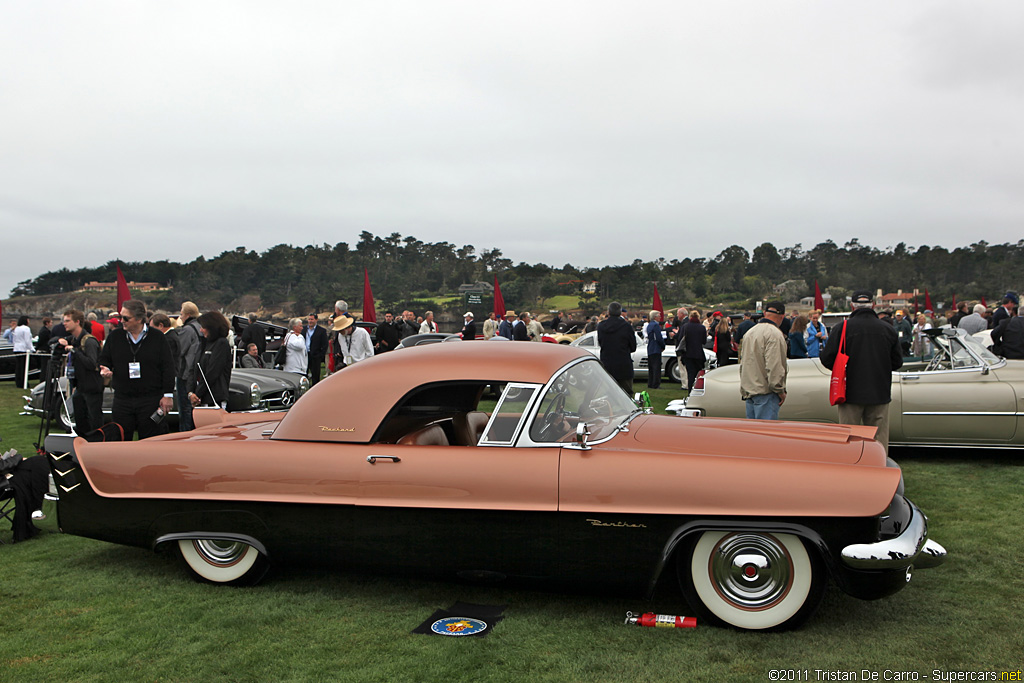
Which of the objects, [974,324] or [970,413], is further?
[974,324]

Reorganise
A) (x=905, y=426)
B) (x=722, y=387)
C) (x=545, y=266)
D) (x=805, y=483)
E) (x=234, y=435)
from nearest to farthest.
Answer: (x=805, y=483), (x=234, y=435), (x=905, y=426), (x=722, y=387), (x=545, y=266)

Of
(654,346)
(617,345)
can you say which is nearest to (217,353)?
(617,345)

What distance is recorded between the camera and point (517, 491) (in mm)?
3844

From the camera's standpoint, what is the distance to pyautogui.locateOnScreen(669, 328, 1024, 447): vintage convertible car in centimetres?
762

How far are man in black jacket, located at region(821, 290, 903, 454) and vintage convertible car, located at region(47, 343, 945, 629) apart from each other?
187 cm

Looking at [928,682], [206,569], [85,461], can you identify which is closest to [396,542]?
[206,569]

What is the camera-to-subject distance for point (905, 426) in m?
7.88

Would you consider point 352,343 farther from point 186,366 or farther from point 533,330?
point 533,330

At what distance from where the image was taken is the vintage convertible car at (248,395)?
997cm

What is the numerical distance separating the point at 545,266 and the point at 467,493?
77.3 meters

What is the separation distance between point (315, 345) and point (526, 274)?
66310 millimetres

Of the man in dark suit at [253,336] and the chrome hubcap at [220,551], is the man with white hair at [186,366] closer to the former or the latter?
the chrome hubcap at [220,551]

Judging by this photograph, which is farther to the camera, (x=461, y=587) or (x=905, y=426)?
(x=905, y=426)

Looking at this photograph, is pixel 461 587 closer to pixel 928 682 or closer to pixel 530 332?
pixel 928 682
